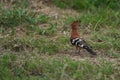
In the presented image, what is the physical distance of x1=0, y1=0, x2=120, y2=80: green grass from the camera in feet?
24.5

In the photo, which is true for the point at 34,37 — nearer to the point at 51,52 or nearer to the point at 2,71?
the point at 51,52

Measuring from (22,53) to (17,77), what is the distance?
0.99 metres

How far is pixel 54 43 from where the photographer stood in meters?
8.88

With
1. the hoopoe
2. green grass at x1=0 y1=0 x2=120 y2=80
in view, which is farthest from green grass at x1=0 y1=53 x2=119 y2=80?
the hoopoe

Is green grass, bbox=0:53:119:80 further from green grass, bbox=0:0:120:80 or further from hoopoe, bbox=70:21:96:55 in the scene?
hoopoe, bbox=70:21:96:55

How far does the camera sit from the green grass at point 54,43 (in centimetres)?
748

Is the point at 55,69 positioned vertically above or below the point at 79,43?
below

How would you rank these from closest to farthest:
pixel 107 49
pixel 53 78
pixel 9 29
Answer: pixel 53 78 → pixel 107 49 → pixel 9 29

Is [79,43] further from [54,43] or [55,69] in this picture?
[55,69]

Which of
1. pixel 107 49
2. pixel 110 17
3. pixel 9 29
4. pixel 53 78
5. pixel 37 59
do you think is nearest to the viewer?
pixel 53 78

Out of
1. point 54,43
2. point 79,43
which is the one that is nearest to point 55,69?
point 79,43

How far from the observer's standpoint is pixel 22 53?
8250 millimetres

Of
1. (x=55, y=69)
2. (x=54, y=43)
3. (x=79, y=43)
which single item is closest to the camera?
(x=55, y=69)

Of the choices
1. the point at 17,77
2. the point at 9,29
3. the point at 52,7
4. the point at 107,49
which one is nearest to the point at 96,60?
the point at 107,49
